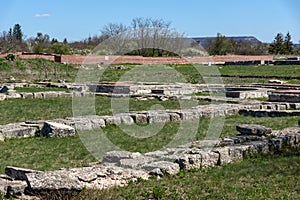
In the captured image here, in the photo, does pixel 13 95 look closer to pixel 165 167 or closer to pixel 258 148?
pixel 258 148

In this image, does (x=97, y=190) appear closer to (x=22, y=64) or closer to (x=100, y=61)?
(x=22, y=64)

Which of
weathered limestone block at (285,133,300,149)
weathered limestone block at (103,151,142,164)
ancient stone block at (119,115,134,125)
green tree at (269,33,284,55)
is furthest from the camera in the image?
green tree at (269,33,284,55)

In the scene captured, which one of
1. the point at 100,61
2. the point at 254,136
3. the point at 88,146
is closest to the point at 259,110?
the point at 254,136

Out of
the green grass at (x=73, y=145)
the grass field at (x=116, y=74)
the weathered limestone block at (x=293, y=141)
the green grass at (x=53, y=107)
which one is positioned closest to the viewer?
the green grass at (x=73, y=145)

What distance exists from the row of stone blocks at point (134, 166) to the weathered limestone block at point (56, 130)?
3.12 metres

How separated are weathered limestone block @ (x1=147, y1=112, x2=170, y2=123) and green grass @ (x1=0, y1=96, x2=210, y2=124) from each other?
2.39 metres

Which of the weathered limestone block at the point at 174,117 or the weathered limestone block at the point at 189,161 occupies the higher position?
the weathered limestone block at the point at 174,117

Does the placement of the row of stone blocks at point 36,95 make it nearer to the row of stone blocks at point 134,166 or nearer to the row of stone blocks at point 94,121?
the row of stone blocks at point 94,121

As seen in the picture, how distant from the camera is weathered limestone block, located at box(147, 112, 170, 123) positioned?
1431 centimetres

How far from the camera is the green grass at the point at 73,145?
949 cm

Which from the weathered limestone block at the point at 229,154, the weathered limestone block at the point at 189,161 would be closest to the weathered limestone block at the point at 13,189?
the weathered limestone block at the point at 189,161

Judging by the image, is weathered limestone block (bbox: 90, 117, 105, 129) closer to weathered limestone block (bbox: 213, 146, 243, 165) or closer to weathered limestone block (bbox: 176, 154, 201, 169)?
weathered limestone block (bbox: 213, 146, 243, 165)

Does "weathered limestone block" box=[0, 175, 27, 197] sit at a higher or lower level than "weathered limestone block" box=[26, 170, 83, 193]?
lower

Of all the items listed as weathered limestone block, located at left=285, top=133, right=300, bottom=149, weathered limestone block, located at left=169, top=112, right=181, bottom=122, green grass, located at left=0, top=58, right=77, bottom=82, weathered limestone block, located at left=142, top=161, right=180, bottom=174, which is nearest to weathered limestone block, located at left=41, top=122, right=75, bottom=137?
weathered limestone block, located at left=169, top=112, right=181, bottom=122
